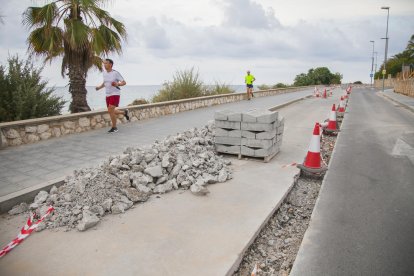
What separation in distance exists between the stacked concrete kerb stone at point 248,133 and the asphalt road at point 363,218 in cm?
129

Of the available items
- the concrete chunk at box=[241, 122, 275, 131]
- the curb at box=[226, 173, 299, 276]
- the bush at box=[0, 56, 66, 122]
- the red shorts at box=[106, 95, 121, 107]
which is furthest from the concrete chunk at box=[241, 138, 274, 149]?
the bush at box=[0, 56, 66, 122]

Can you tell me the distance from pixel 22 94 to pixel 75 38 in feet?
7.48

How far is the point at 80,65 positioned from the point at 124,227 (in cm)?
805

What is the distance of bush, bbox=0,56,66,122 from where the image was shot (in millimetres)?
8086

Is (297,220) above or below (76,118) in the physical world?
below

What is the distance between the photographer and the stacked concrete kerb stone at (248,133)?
5.91m

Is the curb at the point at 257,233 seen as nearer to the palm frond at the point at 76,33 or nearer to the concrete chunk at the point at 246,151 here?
the concrete chunk at the point at 246,151

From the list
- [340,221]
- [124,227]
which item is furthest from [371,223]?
[124,227]

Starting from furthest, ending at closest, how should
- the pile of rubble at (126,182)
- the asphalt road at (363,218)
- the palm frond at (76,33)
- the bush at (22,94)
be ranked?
1. the palm frond at (76,33)
2. the bush at (22,94)
3. the pile of rubble at (126,182)
4. the asphalt road at (363,218)

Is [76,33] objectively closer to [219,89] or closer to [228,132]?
[228,132]

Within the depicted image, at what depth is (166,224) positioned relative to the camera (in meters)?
3.55

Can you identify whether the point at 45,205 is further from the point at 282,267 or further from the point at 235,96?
the point at 235,96

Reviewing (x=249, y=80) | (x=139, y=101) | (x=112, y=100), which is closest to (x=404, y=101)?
(x=249, y=80)

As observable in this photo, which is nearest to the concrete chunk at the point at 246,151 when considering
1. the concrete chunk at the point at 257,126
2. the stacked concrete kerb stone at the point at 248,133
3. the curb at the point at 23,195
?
the stacked concrete kerb stone at the point at 248,133
